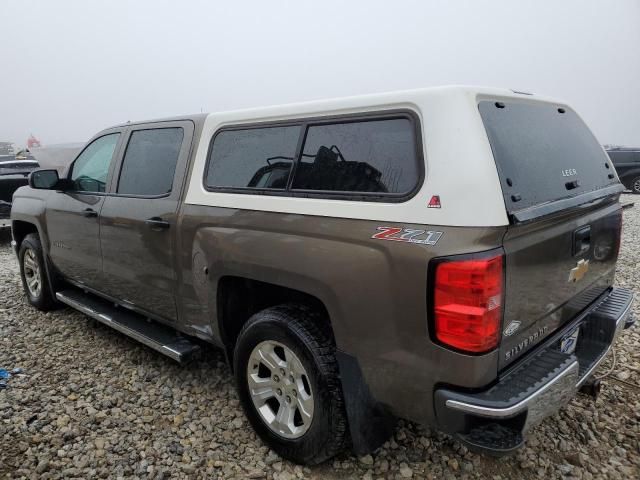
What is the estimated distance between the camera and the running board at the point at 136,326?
3078 millimetres

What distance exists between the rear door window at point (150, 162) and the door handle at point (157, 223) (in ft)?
0.62

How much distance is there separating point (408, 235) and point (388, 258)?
0.13 meters

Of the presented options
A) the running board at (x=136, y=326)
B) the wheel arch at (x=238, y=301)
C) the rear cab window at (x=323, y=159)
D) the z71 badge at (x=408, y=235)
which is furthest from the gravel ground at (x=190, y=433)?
the rear cab window at (x=323, y=159)

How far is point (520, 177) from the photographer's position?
6.48 feet

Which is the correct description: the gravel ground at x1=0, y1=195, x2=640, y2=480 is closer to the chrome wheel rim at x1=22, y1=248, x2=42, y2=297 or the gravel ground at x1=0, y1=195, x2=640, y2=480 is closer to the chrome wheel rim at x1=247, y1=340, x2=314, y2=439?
the chrome wheel rim at x1=247, y1=340, x2=314, y2=439

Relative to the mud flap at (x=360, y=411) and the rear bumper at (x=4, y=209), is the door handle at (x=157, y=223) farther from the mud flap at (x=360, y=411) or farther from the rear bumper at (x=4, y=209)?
the rear bumper at (x=4, y=209)

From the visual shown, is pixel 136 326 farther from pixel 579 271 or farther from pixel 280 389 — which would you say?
pixel 579 271

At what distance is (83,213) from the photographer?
A: 3811mm

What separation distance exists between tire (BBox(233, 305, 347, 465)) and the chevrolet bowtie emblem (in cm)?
124

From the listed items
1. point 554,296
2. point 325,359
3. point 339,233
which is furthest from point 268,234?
point 554,296

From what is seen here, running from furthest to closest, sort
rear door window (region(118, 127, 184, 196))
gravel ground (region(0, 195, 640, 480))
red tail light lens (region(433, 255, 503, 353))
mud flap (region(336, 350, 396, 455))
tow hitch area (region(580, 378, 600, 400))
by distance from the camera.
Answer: rear door window (region(118, 127, 184, 196)), tow hitch area (region(580, 378, 600, 400)), gravel ground (region(0, 195, 640, 480)), mud flap (region(336, 350, 396, 455)), red tail light lens (region(433, 255, 503, 353))

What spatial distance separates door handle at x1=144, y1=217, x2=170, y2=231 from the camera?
3.01m

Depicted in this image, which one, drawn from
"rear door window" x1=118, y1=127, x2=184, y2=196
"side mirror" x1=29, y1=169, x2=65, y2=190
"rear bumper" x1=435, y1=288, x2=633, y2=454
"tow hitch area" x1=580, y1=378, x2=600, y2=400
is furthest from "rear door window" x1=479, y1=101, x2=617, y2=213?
"side mirror" x1=29, y1=169, x2=65, y2=190

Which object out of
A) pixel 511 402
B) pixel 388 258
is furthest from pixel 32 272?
pixel 511 402
